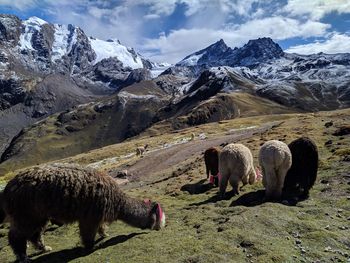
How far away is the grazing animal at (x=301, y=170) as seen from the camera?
73.6 feet

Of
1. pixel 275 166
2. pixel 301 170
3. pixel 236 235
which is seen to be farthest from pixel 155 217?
pixel 301 170

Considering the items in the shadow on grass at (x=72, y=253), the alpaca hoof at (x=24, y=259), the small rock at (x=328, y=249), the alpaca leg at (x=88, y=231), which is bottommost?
the small rock at (x=328, y=249)

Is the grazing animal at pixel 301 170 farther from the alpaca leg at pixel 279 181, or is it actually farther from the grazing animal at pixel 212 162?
the grazing animal at pixel 212 162

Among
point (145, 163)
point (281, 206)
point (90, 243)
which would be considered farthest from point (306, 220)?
point (145, 163)

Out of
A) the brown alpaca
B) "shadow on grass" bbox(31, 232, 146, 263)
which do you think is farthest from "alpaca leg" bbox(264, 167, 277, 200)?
the brown alpaca

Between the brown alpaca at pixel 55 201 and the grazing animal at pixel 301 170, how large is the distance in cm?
1086

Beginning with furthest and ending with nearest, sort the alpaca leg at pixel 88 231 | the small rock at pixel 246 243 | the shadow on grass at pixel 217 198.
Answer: the shadow on grass at pixel 217 198 < the alpaca leg at pixel 88 231 < the small rock at pixel 246 243

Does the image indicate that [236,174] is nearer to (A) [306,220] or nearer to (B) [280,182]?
(B) [280,182]

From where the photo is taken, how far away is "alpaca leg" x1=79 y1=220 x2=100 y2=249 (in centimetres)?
1586

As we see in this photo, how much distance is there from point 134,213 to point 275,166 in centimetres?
822

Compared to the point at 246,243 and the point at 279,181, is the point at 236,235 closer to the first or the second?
the point at 246,243

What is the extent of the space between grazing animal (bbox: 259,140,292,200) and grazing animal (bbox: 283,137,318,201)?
97cm

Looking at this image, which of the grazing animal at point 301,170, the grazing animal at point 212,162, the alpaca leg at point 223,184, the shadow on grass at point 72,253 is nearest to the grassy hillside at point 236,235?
the shadow on grass at point 72,253

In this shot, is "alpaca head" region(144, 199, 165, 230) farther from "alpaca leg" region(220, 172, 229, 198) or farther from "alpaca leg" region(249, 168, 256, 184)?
"alpaca leg" region(249, 168, 256, 184)
